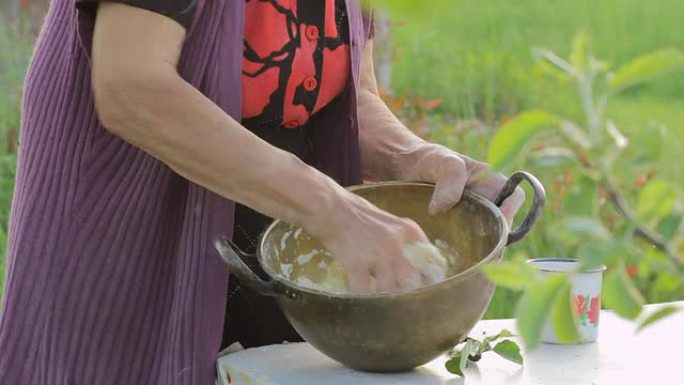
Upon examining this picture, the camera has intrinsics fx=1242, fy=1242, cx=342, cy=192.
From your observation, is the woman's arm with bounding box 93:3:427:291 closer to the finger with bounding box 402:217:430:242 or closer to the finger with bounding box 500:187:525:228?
the finger with bounding box 402:217:430:242

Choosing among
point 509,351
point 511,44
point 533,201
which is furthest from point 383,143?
point 511,44

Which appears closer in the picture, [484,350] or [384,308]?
[384,308]

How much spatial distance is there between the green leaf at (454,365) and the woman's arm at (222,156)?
20cm

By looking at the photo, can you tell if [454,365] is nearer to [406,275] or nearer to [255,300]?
[406,275]

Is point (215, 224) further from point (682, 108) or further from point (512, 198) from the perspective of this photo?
point (682, 108)

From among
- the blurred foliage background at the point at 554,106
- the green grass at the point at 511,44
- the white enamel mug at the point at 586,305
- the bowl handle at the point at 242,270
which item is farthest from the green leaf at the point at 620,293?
the green grass at the point at 511,44

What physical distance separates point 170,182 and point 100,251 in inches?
5.3

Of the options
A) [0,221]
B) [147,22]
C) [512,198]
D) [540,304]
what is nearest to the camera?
[540,304]

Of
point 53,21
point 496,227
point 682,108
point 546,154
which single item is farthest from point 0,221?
point 682,108

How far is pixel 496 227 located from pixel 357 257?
0.30 metres

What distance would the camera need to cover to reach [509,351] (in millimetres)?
1730

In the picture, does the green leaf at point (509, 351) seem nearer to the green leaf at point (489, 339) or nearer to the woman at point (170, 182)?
the green leaf at point (489, 339)

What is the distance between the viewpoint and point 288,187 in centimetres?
149

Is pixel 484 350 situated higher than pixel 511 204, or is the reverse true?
pixel 511 204
